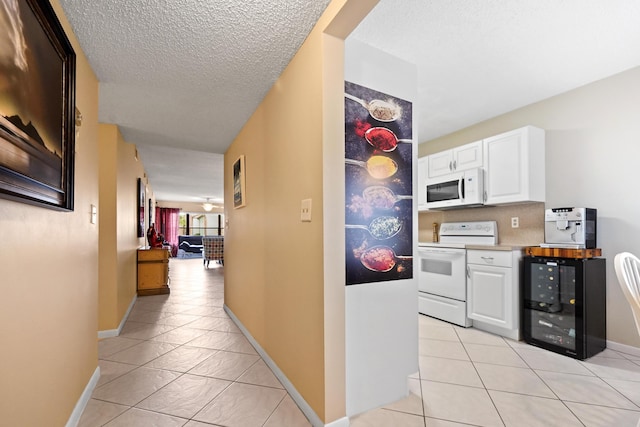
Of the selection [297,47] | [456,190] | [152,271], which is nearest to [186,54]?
[297,47]

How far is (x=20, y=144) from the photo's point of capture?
3.43 ft

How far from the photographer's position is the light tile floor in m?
1.69

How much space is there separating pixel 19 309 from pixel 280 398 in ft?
4.61

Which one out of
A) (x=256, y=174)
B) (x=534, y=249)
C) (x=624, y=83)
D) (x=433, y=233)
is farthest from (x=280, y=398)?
(x=624, y=83)

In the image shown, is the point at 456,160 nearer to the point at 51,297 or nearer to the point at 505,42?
the point at 505,42

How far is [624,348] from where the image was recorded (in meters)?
2.55

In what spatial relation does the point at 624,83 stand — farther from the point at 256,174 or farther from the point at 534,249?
the point at 256,174

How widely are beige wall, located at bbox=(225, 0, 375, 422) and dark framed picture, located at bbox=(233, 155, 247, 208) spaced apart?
0.15 meters

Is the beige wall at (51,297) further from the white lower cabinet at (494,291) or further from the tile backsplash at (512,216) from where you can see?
the tile backsplash at (512,216)

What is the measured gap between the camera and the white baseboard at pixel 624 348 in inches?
97.8

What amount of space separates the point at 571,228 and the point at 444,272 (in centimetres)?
121

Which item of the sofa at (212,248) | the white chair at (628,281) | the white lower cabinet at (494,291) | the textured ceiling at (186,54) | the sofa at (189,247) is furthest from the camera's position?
the sofa at (189,247)

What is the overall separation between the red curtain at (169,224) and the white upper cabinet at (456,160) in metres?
11.4

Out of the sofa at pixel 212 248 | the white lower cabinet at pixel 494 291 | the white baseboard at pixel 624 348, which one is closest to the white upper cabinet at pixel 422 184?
the white lower cabinet at pixel 494 291
